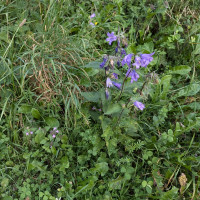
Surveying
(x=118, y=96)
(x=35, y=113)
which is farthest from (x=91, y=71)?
(x=35, y=113)

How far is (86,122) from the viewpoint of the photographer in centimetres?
215

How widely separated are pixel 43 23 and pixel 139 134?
4.69 feet

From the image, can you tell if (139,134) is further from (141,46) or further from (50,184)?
(141,46)

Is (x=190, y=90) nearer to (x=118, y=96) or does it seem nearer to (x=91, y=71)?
(x=118, y=96)

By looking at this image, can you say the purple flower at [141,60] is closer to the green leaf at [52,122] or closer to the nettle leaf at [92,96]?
the nettle leaf at [92,96]

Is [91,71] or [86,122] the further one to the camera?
[91,71]

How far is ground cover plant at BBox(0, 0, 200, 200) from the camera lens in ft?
6.44

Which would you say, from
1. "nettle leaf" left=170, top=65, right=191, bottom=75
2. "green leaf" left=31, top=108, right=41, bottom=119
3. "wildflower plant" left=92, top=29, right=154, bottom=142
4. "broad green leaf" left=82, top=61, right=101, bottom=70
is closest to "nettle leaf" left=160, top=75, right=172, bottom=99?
"nettle leaf" left=170, top=65, right=191, bottom=75

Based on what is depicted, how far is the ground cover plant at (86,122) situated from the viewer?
196 centimetres

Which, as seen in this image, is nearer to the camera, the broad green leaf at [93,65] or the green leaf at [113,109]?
the green leaf at [113,109]

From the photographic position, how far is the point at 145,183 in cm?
200

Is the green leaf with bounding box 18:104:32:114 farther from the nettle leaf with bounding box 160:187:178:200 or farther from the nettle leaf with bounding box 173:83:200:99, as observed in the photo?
the nettle leaf with bounding box 173:83:200:99

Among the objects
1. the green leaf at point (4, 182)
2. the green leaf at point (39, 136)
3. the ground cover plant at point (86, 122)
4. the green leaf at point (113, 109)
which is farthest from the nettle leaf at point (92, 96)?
the green leaf at point (4, 182)

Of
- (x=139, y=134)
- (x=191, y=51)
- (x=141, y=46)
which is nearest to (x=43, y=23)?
(x=141, y=46)
